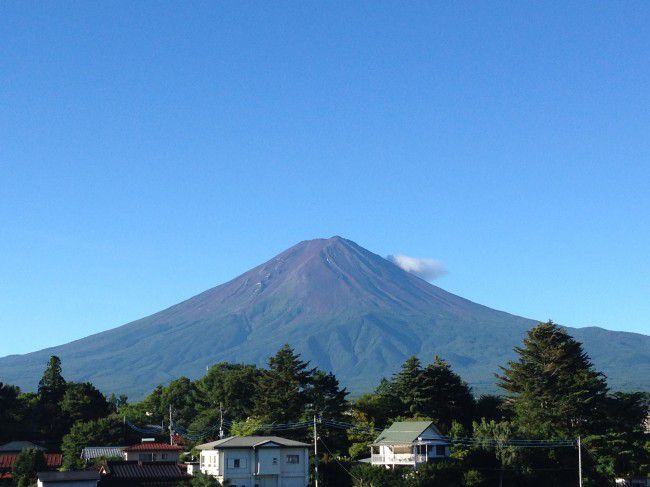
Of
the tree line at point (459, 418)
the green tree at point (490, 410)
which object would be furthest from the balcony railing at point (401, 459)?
the green tree at point (490, 410)

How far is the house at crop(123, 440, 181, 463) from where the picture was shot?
68.9m

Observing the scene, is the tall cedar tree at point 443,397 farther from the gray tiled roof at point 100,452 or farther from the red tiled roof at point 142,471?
the gray tiled roof at point 100,452

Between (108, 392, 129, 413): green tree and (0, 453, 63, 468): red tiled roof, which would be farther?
(108, 392, 129, 413): green tree

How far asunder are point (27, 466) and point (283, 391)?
786 inches

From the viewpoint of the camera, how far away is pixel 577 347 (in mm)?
74250

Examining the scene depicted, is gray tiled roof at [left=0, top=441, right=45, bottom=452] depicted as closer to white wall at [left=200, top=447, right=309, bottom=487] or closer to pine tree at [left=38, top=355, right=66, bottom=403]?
pine tree at [left=38, top=355, right=66, bottom=403]

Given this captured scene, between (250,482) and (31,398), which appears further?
(31,398)

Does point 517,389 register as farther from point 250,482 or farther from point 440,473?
point 250,482

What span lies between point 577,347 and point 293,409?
861 inches

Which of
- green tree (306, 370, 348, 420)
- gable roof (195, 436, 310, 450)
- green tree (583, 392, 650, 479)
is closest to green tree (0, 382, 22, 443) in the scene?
gable roof (195, 436, 310, 450)

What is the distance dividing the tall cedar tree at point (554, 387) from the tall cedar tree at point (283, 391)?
51.2 feet

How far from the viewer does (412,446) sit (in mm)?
66000

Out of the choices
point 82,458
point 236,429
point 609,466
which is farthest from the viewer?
point 236,429

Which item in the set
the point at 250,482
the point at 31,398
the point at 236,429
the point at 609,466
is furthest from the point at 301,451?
the point at 31,398
